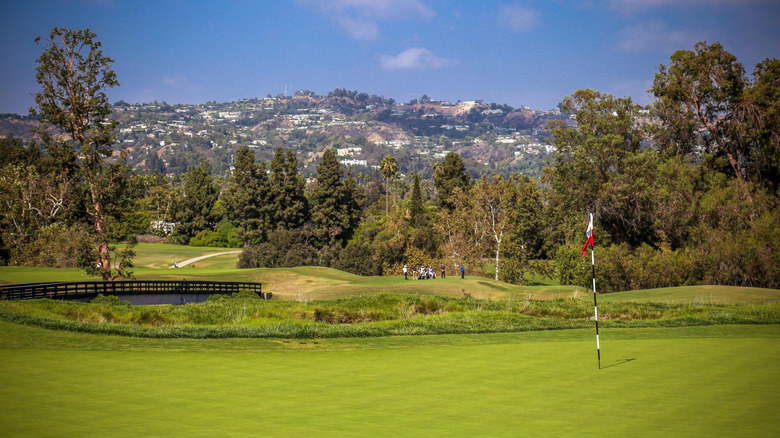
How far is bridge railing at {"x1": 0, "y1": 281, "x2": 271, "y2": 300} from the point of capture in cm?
3522

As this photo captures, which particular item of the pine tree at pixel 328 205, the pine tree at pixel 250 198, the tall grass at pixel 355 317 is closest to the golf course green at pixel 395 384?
the tall grass at pixel 355 317

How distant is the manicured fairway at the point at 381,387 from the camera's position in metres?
9.47

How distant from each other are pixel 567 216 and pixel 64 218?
Result: 1885 inches

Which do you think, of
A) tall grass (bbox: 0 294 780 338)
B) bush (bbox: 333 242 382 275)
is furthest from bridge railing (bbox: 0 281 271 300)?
bush (bbox: 333 242 382 275)

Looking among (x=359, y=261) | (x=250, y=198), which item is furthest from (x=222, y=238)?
(x=359, y=261)

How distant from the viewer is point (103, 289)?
41031mm

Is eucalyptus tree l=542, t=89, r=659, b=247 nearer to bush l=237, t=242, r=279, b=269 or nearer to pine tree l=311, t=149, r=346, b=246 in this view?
bush l=237, t=242, r=279, b=269

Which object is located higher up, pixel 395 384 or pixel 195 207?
pixel 195 207

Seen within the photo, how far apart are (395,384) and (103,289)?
33.5 m

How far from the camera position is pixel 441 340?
2136 centimetres

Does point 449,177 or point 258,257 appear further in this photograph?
point 449,177

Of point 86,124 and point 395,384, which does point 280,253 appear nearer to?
point 86,124

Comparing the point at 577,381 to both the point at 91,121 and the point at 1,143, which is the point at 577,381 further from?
the point at 1,143

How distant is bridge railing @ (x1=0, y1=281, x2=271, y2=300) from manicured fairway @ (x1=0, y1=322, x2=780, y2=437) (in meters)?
17.5
